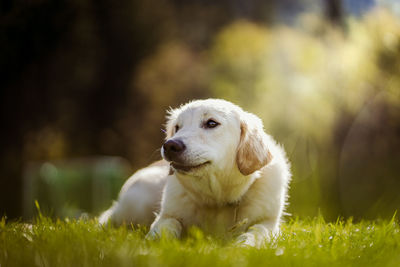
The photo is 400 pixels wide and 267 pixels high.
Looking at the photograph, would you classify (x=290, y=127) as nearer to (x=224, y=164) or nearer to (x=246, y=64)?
(x=246, y=64)

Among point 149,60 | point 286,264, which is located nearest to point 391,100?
point 286,264

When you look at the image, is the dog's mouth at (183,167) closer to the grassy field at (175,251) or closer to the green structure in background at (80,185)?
the grassy field at (175,251)

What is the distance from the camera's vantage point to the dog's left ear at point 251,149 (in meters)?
3.71

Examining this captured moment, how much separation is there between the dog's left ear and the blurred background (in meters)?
2.05

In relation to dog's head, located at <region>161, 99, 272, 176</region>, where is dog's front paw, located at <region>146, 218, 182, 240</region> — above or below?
below

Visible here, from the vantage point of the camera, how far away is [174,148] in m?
3.40

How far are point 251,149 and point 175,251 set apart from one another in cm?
146

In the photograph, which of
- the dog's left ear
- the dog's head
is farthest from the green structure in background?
the dog's left ear

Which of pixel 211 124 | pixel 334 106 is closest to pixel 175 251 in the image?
pixel 211 124

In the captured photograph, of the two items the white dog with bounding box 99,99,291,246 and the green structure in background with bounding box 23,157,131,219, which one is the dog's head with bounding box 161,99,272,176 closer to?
the white dog with bounding box 99,99,291,246

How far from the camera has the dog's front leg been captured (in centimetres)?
316

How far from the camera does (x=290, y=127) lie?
1192 cm

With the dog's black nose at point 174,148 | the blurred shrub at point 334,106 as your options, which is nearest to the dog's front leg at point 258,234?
the dog's black nose at point 174,148

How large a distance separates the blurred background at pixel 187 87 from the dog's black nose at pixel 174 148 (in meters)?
2.33
